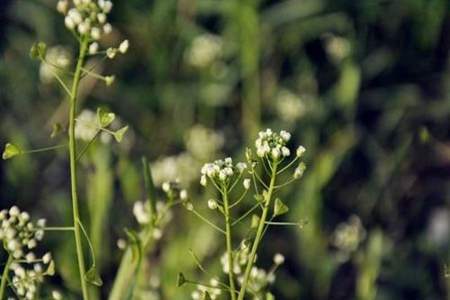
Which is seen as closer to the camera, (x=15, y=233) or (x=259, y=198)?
(x=259, y=198)

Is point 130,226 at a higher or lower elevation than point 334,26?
lower

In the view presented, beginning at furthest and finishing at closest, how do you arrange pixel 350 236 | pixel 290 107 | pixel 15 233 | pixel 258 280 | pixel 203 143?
1. pixel 290 107
2. pixel 203 143
3. pixel 350 236
4. pixel 258 280
5. pixel 15 233

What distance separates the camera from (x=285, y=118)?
168 inches

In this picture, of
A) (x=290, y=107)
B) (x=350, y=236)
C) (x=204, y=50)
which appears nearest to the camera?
(x=350, y=236)

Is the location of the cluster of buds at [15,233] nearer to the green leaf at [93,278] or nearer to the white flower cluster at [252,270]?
the green leaf at [93,278]

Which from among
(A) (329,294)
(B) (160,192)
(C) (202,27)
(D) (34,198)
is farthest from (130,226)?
(C) (202,27)

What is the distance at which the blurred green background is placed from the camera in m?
3.81

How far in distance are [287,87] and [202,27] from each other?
1.73 feet

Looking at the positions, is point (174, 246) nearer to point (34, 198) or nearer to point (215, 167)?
point (34, 198)

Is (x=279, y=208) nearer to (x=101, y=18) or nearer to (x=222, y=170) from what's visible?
(x=222, y=170)

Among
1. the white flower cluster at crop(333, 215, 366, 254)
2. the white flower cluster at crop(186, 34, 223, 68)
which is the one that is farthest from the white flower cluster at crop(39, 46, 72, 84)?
the white flower cluster at crop(333, 215, 366, 254)

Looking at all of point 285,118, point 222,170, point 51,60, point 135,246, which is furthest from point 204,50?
point 222,170

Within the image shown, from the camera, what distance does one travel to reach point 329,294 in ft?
12.6

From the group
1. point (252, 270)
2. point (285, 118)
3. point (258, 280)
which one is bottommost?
point (285, 118)
